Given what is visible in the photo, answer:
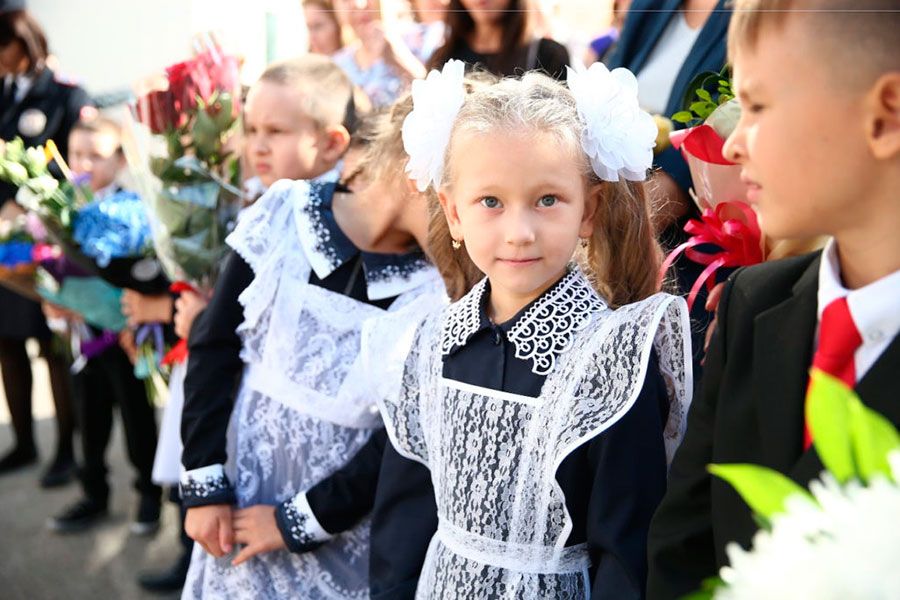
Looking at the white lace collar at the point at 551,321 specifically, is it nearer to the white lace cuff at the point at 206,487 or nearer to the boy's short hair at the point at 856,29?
the boy's short hair at the point at 856,29

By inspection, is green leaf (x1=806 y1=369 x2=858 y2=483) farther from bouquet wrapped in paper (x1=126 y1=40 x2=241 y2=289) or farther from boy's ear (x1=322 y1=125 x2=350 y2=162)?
bouquet wrapped in paper (x1=126 y1=40 x2=241 y2=289)

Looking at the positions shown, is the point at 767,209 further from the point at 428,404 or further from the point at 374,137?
the point at 374,137

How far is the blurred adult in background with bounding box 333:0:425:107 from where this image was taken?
4.52m

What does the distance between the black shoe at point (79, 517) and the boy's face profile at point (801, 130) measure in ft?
13.4

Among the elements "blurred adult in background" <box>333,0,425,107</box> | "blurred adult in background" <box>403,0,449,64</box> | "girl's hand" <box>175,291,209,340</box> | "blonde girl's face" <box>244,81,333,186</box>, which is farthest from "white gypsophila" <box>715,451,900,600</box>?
"blurred adult in background" <box>403,0,449,64</box>

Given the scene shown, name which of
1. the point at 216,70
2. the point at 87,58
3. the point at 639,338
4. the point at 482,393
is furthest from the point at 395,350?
the point at 87,58

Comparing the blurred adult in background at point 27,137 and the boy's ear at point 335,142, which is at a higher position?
the boy's ear at point 335,142

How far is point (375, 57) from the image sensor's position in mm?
4863

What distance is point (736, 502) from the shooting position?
1403 mm

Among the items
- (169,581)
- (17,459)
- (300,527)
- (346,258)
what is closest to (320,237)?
(346,258)

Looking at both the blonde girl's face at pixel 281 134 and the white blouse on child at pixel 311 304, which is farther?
the blonde girl's face at pixel 281 134

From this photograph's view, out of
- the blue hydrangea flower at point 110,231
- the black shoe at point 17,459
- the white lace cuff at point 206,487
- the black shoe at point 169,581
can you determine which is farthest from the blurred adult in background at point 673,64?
the black shoe at point 17,459

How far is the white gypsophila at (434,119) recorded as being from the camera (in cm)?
194

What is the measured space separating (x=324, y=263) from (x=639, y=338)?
0.95 m
